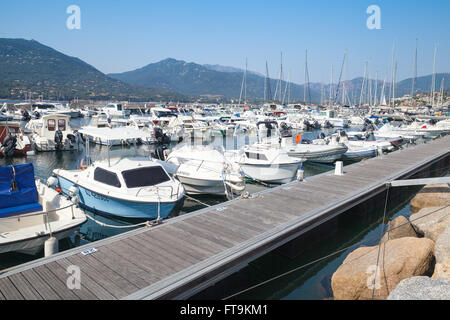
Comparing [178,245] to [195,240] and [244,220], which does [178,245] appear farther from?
[244,220]

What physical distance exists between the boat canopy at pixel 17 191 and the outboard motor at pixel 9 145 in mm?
18163

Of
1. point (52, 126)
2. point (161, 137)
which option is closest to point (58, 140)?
point (52, 126)

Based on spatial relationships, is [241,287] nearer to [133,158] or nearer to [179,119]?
[133,158]

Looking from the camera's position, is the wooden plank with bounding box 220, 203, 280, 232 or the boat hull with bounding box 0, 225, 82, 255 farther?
the wooden plank with bounding box 220, 203, 280, 232

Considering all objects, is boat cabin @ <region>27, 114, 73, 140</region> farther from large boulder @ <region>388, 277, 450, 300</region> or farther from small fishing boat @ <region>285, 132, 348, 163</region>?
large boulder @ <region>388, 277, 450, 300</region>

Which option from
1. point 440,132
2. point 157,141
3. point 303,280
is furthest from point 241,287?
point 440,132

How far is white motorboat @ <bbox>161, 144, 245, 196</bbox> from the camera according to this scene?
14711 millimetres

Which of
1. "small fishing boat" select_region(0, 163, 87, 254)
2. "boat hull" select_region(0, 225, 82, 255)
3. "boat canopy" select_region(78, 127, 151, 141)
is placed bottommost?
"boat hull" select_region(0, 225, 82, 255)

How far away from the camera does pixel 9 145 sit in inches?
998

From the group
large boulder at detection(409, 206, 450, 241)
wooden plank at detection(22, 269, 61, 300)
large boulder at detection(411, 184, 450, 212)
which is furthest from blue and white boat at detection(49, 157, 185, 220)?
large boulder at detection(411, 184, 450, 212)

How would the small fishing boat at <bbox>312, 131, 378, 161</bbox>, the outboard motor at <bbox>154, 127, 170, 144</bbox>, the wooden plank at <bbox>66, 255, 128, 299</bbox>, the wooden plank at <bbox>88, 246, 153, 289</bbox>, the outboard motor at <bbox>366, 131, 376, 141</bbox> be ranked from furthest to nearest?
the outboard motor at <bbox>154, 127, 170, 144</bbox>
the outboard motor at <bbox>366, 131, 376, 141</bbox>
the small fishing boat at <bbox>312, 131, 378, 161</bbox>
the wooden plank at <bbox>88, 246, 153, 289</bbox>
the wooden plank at <bbox>66, 255, 128, 299</bbox>

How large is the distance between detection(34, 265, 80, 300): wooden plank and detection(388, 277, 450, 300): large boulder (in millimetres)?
5676

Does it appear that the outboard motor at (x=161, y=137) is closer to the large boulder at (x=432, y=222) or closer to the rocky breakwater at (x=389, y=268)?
the large boulder at (x=432, y=222)
